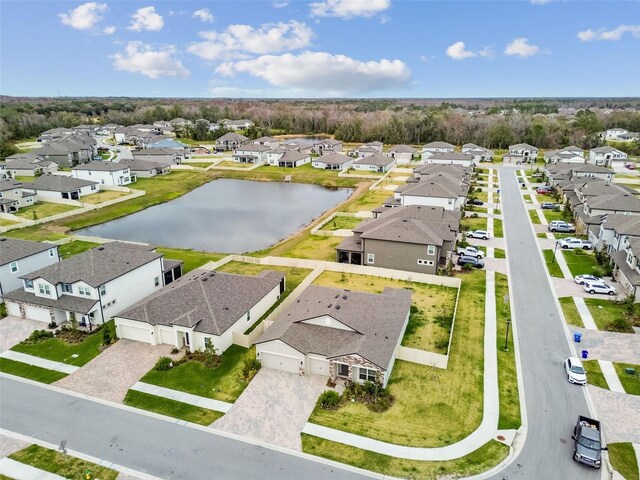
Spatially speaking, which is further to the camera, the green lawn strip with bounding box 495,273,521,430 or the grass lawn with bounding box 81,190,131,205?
the grass lawn with bounding box 81,190,131,205

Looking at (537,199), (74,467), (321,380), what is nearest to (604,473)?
(321,380)

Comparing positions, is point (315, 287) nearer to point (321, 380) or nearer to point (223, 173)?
point (321, 380)

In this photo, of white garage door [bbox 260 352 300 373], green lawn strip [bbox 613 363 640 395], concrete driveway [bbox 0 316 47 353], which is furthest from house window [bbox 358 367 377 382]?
concrete driveway [bbox 0 316 47 353]

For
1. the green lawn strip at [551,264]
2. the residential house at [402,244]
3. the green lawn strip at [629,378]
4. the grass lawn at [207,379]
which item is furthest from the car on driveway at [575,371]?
the grass lawn at [207,379]

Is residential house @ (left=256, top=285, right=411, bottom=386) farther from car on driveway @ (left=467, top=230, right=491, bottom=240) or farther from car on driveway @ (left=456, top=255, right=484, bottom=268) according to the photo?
car on driveway @ (left=467, top=230, right=491, bottom=240)

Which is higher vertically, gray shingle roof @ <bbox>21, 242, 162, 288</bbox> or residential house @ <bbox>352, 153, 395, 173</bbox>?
residential house @ <bbox>352, 153, 395, 173</bbox>

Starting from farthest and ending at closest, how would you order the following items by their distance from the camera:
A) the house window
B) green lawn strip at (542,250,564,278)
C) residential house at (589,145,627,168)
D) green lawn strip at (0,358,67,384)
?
residential house at (589,145,627,168)
green lawn strip at (542,250,564,278)
green lawn strip at (0,358,67,384)
the house window
